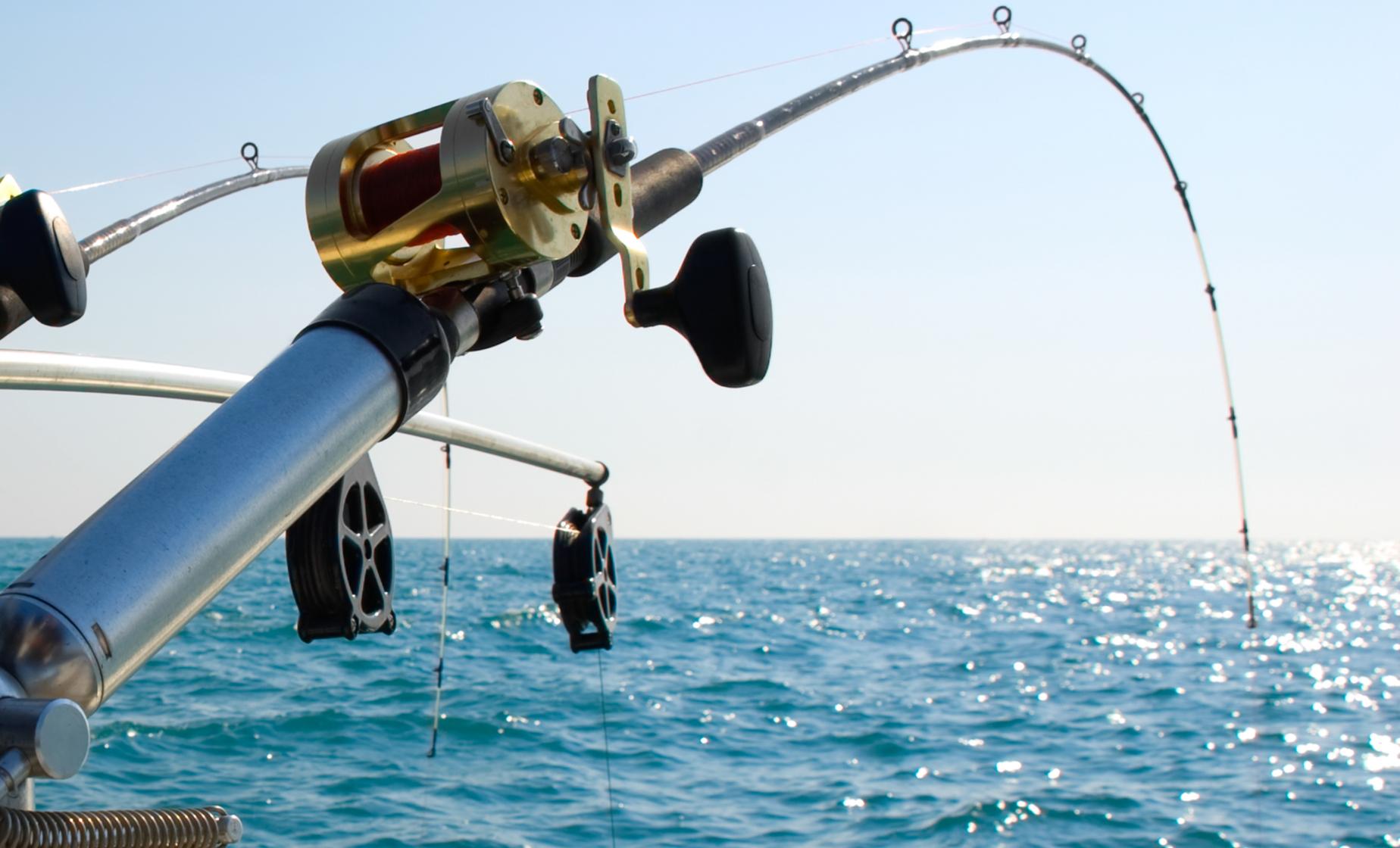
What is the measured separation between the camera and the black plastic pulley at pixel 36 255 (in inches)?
41.8

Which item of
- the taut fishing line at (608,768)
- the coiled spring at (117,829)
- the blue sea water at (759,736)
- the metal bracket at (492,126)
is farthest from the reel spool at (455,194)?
the blue sea water at (759,736)

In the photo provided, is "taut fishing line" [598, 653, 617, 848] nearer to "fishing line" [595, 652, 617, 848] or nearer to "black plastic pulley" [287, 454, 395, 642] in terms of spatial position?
"fishing line" [595, 652, 617, 848]

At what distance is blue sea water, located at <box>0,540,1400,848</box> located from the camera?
9195mm

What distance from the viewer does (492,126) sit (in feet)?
2.84

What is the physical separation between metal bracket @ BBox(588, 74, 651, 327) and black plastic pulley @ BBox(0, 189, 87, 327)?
432mm

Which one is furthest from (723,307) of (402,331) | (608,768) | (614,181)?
(608,768)

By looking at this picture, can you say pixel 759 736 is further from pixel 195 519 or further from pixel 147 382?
pixel 195 519

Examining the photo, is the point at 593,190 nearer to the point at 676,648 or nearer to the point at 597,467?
the point at 597,467

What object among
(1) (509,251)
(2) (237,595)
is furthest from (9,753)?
(2) (237,595)

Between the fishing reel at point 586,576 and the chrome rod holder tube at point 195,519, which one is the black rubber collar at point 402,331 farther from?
the fishing reel at point 586,576

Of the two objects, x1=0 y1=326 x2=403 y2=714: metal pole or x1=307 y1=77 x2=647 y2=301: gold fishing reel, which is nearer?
x1=0 y1=326 x2=403 y2=714: metal pole

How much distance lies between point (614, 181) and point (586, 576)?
208cm

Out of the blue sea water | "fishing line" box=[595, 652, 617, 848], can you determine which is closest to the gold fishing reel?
"fishing line" box=[595, 652, 617, 848]

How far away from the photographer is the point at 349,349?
2.72 ft
